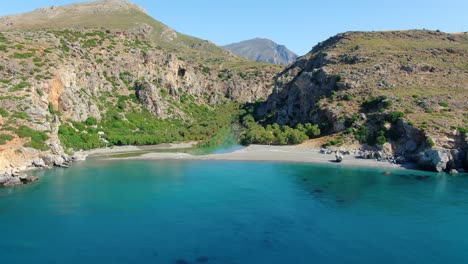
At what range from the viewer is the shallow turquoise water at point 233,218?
98.4 ft

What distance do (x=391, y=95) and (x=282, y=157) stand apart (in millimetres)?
30630

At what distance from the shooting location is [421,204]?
43812mm

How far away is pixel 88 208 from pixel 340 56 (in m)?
91.1

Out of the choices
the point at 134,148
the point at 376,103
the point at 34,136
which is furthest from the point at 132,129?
the point at 376,103

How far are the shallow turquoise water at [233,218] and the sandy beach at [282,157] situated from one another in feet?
33.9

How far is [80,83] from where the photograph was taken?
9744 centimetres

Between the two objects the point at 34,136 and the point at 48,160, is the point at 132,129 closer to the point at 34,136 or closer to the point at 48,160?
the point at 34,136

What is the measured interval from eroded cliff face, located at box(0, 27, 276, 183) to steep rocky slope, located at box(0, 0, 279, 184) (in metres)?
0.16

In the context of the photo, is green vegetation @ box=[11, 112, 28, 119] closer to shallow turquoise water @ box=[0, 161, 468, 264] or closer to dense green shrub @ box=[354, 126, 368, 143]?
shallow turquoise water @ box=[0, 161, 468, 264]

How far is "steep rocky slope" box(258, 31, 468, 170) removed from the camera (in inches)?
2769

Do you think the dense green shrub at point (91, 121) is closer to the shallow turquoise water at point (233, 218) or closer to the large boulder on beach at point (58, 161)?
the large boulder on beach at point (58, 161)

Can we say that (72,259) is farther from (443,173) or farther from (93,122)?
(93,122)

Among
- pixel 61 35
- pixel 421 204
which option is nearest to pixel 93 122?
pixel 61 35

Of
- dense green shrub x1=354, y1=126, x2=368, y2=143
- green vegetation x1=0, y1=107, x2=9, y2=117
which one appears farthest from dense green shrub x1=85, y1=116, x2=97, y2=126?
dense green shrub x1=354, y1=126, x2=368, y2=143
